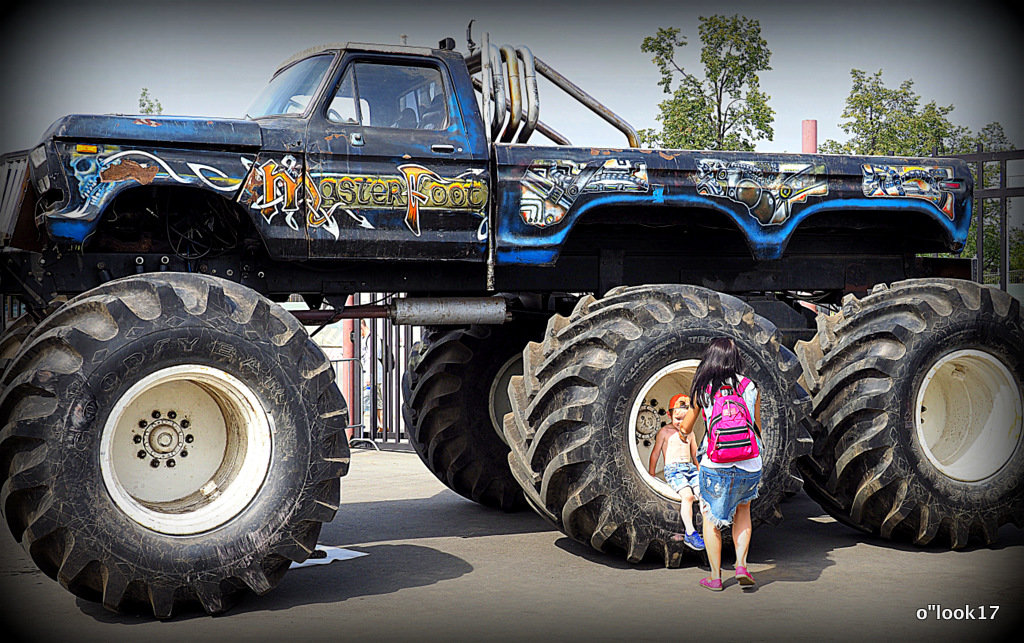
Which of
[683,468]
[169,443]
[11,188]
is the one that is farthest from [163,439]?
[683,468]

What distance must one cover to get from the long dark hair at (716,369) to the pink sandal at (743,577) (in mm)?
1029

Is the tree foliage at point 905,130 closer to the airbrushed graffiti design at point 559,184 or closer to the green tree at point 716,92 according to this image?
the green tree at point 716,92

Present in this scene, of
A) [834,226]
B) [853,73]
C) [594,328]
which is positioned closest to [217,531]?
[594,328]

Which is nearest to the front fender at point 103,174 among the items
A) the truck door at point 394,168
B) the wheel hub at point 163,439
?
the truck door at point 394,168

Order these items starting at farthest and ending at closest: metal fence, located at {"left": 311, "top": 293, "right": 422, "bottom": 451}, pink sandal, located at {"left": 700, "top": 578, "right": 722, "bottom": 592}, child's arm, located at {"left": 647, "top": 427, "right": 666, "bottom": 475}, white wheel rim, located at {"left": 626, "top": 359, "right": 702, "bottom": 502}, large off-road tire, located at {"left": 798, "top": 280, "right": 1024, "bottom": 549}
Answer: metal fence, located at {"left": 311, "top": 293, "right": 422, "bottom": 451}
large off-road tire, located at {"left": 798, "top": 280, "right": 1024, "bottom": 549}
white wheel rim, located at {"left": 626, "top": 359, "right": 702, "bottom": 502}
child's arm, located at {"left": 647, "top": 427, "right": 666, "bottom": 475}
pink sandal, located at {"left": 700, "top": 578, "right": 722, "bottom": 592}

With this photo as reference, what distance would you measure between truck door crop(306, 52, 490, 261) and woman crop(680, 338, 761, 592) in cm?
199

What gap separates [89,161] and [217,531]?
95.5 inches

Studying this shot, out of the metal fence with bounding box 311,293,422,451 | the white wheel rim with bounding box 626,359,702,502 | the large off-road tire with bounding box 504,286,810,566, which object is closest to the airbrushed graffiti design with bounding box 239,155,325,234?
the large off-road tire with bounding box 504,286,810,566

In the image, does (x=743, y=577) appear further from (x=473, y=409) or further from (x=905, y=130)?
(x=905, y=130)

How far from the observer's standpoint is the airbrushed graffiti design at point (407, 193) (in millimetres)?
7156

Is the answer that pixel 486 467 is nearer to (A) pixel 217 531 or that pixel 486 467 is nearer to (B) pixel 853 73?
(A) pixel 217 531

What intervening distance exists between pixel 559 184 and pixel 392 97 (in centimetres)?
134

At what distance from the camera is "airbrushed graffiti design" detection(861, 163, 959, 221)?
27.1 feet

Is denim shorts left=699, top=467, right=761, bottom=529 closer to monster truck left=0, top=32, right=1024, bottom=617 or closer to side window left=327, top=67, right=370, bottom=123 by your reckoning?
monster truck left=0, top=32, right=1024, bottom=617
